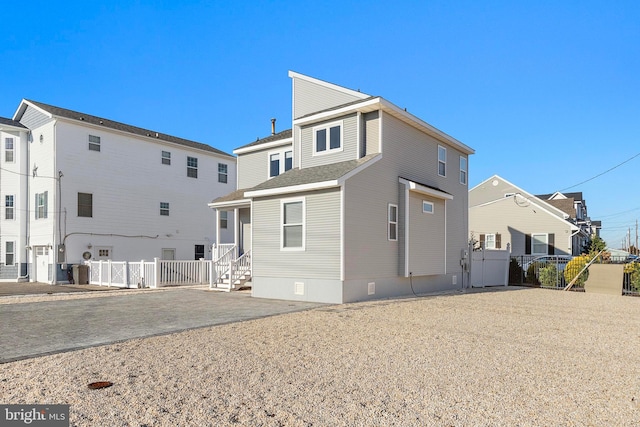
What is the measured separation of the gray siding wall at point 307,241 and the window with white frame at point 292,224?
0.19 meters

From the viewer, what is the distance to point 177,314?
10320 millimetres

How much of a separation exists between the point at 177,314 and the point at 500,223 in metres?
25.1

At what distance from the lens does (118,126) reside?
2541 cm

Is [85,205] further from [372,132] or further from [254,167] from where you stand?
[372,132]

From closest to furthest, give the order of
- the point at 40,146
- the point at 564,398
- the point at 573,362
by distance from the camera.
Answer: the point at 564,398 → the point at 573,362 → the point at 40,146

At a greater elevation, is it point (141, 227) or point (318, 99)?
point (318, 99)

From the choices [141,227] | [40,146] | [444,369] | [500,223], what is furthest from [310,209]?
[500,223]

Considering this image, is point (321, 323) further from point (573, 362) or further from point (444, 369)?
point (573, 362)

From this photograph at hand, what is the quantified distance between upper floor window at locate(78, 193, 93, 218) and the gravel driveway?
1817 cm

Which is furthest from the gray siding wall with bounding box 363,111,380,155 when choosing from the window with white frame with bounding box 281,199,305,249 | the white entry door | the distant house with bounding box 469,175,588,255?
the white entry door

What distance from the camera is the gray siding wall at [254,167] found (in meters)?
18.6

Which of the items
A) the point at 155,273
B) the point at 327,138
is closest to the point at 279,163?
the point at 327,138

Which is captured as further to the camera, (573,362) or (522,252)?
(522,252)

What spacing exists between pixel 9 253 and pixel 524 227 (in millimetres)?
31922
